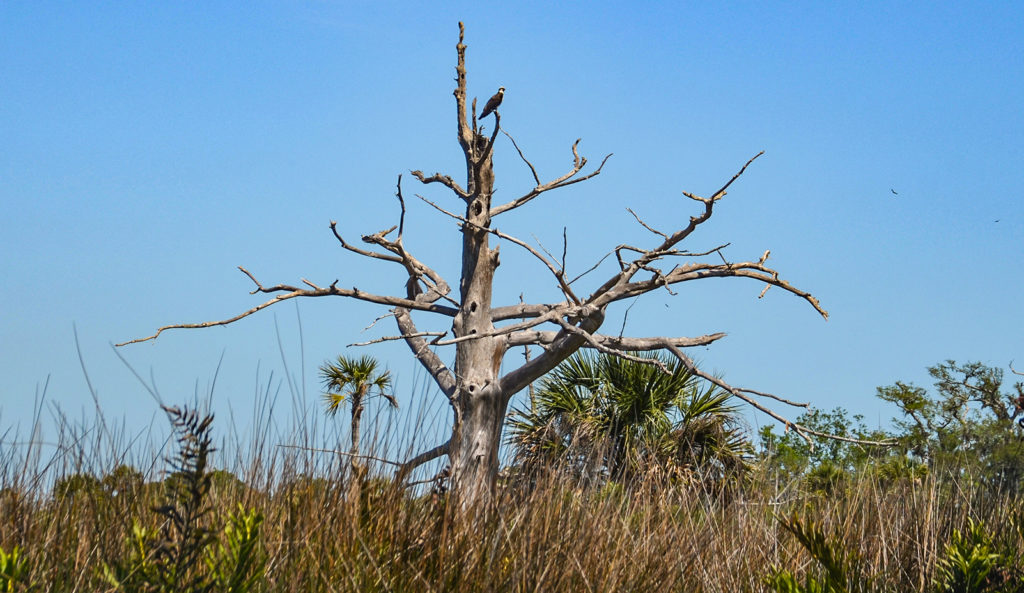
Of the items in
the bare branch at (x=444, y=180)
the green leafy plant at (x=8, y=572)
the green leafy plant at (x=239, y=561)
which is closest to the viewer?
the green leafy plant at (x=8, y=572)

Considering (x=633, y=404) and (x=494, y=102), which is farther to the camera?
(x=633, y=404)

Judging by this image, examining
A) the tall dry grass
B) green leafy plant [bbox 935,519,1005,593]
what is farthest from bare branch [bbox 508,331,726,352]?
green leafy plant [bbox 935,519,1005,593]

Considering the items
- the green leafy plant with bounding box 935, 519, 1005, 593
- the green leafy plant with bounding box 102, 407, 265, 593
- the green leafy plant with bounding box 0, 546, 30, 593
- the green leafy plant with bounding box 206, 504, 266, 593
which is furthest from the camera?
the green leafy plant with bounding box 935, 519, 1005, 593

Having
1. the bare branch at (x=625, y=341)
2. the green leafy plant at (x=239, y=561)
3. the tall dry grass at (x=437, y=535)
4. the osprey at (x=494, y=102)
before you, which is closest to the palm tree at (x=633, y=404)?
the bare branch at (x=625, y=341)

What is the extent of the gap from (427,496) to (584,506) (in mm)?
1003

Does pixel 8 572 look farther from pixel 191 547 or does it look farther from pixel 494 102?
pixel 494 102

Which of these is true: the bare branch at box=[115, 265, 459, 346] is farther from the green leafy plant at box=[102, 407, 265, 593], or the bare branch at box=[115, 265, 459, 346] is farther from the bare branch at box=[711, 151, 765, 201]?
the green leafy plant at box=[102, 407, 265, 593]

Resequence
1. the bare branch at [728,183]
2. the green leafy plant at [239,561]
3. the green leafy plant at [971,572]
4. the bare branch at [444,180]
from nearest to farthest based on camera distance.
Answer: the green leafy plant at [239,561]
the green leafy plant at [971,572]
the bare branch at [728,183]
the bare branch at [444,180]

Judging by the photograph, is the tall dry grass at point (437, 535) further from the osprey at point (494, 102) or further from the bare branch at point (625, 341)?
the osprey at point (494, 102)

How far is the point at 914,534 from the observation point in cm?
602

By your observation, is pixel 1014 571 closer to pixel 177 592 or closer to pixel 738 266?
pixel 177 592

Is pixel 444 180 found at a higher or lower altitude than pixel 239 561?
higher

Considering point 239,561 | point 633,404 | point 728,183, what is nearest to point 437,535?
point 239,561

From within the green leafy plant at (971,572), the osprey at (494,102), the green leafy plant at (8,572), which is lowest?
the green leafy plant at (8,572)
